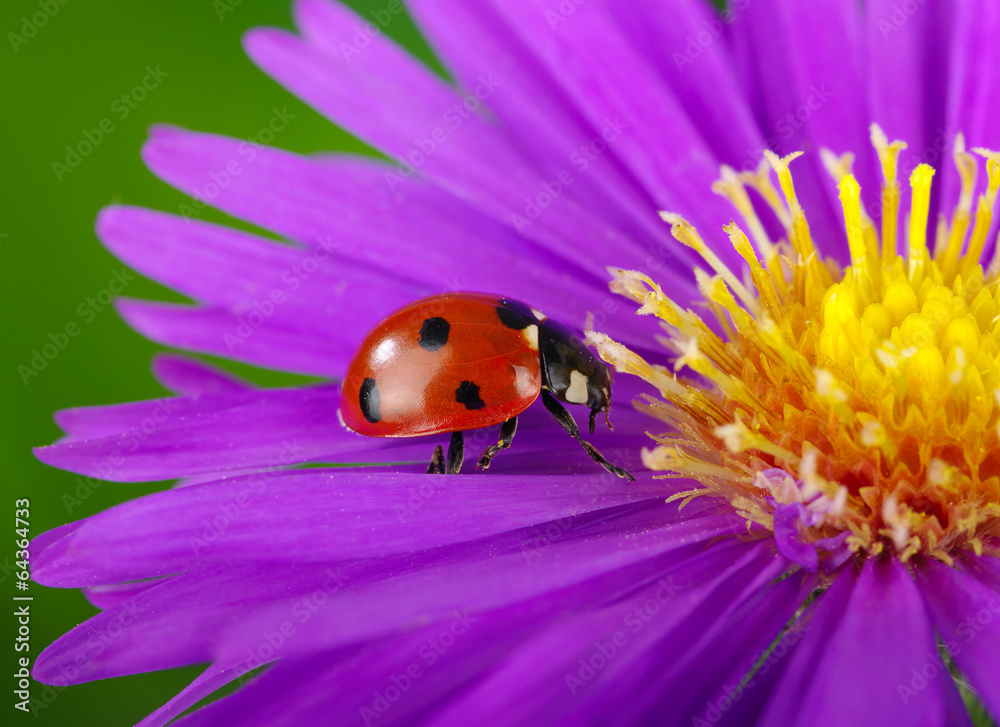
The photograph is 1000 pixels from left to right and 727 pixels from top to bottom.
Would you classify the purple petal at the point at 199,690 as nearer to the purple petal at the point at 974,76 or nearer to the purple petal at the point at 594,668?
the purple petal at the point at 594,668

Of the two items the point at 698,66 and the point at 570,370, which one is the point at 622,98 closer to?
the point at 698,66

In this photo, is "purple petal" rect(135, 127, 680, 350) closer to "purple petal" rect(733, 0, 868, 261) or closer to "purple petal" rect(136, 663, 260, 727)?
"purple petal" rect(733, 0, 868, 261)

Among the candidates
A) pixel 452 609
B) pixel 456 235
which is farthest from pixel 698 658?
pixel 456 235

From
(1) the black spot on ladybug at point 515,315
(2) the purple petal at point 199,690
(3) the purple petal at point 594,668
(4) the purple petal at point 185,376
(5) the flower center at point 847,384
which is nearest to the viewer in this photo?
(3) the purple petal at point 594,668

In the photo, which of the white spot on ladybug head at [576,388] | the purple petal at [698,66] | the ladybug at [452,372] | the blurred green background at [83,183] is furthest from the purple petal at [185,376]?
the purple petal at [698,66]

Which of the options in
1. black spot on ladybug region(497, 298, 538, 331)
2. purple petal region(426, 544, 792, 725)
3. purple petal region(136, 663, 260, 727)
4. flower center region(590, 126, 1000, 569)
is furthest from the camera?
black spot on ladybug region(497, 298, 538, 331)

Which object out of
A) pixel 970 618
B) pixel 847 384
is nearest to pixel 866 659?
pixel 970 618

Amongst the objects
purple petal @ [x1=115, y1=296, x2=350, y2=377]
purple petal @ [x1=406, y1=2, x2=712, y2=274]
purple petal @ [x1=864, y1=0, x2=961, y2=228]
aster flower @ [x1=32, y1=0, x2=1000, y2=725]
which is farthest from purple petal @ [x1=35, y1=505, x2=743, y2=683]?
purple petal @ [x1=864, y1=0, x2=961, y2=228]
